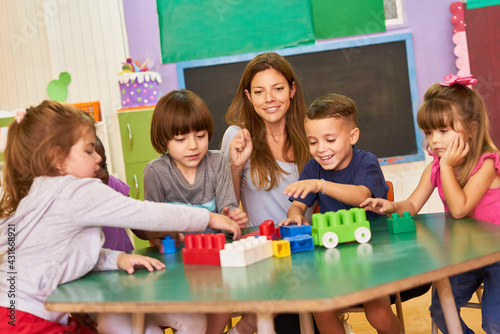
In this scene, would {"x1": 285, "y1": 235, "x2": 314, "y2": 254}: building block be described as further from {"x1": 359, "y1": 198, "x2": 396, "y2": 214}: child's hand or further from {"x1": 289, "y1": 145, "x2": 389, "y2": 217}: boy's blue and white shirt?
{"x1": 289, "y1": 145, "x2": 389, "y2": 217}: boy's blue and white shirt

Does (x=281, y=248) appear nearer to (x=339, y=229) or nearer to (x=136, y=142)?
(x=339, y=229)

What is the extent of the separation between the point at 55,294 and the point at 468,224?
106 cm

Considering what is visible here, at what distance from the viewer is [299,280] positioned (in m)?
1.04

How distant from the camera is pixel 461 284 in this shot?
1737mm

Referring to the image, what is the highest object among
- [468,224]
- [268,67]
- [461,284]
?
[268,67]

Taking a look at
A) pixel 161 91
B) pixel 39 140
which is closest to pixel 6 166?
pixel 39 140

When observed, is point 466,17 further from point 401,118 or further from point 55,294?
point 55,294

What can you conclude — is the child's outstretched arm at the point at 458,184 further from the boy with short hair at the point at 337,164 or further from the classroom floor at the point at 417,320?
the classroom floor at the point at 417,320

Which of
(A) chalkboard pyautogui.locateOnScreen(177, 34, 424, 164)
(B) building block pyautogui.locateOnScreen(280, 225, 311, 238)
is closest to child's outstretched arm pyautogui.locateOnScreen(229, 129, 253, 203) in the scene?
(B) building block pyautogui.locateOnScreen(280, 225, 311, 238)

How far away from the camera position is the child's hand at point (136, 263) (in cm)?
132

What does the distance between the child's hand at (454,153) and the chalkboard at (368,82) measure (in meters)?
2.63

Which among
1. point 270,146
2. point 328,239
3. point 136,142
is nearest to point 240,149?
point 270,146

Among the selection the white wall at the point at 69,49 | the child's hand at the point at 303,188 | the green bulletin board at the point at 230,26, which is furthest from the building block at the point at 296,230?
the white wall at the point at 69,49

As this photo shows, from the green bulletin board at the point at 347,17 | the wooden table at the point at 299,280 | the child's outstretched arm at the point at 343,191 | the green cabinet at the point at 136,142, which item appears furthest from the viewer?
the green bulletin board at the point at 347,17
